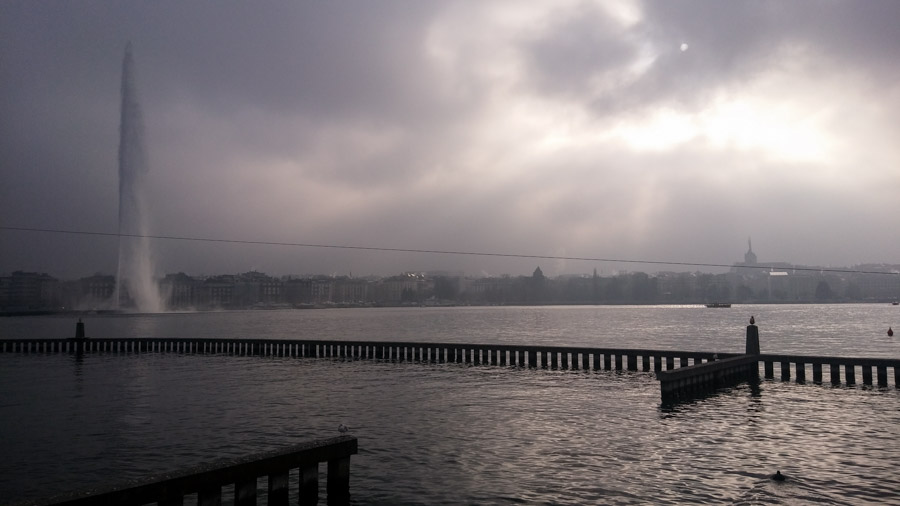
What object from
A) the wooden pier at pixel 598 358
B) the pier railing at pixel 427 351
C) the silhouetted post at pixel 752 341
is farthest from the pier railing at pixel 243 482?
the silhouetted post at pixel 752 341

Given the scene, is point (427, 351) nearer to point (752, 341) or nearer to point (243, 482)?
point (752, 341)

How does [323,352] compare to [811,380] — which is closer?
[811,380]

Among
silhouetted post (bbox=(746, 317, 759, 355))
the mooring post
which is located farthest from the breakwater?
the mooring post

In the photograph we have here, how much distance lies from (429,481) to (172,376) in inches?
1064

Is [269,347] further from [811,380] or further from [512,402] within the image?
[811,380]

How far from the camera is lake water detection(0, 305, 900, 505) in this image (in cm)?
1432

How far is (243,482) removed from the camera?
35.7 feet

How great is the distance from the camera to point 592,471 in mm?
15445

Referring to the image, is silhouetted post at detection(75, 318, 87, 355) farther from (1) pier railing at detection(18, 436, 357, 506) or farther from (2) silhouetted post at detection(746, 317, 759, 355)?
(1) pier railing at detection(18, 436, 357, 506)

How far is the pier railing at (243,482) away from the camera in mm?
9234

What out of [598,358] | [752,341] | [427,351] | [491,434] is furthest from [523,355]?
[491,434]

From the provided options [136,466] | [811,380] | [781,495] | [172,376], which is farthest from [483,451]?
[172,376]

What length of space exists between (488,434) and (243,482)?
33.3 feet

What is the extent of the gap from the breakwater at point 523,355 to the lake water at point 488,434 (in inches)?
71.8
